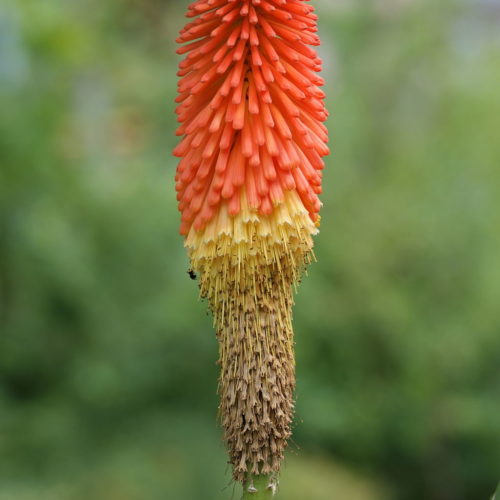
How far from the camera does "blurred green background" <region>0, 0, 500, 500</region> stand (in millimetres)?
8070

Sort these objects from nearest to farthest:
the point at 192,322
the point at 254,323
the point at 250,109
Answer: the point at 250,109
the point at 254,323
the point at 192,322

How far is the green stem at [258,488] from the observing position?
2666mm

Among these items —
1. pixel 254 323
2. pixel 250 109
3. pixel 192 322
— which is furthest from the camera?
pixel 192 322

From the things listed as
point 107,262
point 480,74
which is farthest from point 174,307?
point 480,74

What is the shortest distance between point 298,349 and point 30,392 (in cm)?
319

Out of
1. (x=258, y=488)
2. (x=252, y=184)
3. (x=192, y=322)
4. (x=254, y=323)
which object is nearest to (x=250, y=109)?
(x=252, y=184)

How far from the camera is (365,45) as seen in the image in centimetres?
1301

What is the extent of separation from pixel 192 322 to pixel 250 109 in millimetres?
5898

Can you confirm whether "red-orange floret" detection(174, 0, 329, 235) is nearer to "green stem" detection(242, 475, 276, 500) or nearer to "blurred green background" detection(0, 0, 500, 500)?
"green stem" detection(242, 475, 276, 500)

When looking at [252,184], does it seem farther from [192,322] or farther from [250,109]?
[192,322]

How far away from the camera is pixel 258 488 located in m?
2.70

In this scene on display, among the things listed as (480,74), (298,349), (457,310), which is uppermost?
(480,74)

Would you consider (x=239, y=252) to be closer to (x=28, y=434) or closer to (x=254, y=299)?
(x=254, y=299)

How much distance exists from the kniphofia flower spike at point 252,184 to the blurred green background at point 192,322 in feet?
15.6
